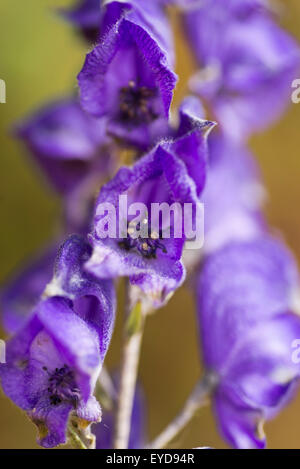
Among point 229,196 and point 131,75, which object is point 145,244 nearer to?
point 131,75

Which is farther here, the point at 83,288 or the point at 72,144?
the point at 72,144

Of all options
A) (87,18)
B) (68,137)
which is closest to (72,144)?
(68,137)

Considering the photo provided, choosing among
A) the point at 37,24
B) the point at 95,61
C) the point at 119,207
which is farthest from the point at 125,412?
the point at 37,24

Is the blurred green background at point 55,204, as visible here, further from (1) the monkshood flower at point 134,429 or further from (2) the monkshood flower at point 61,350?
(2) the monkshood flower at point 61,350

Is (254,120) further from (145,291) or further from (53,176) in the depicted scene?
(145,291)

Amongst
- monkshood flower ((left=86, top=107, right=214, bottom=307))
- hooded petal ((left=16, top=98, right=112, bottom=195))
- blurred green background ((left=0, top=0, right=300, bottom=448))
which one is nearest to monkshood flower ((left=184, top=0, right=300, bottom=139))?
hooded petal ((left=16, top=98, right=112, bottom=195))

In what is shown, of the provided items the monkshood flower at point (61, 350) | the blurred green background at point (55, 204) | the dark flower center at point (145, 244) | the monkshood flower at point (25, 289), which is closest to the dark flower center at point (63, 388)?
the monkshood flower at point (61, 350)

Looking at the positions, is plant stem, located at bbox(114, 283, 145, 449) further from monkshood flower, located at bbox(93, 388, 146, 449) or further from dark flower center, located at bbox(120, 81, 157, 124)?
dark flower center, located at bbox(120, 81, 157, 124)
